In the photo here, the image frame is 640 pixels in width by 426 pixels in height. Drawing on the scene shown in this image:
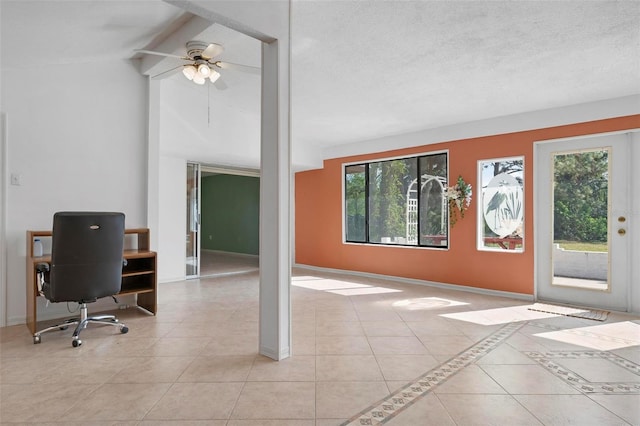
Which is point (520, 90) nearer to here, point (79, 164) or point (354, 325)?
point (354, 325)

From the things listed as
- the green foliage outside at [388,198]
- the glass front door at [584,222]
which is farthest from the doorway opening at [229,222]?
the glass front door at [584,222]

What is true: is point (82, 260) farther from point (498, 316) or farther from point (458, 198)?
point (458, 198)

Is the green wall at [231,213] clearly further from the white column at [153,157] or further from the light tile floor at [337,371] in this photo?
Result: the light tile floor at [337,371]

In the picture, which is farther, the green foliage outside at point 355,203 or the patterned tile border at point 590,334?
the green foliage outside at point 355,203

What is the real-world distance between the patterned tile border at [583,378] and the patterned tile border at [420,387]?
1.24ft

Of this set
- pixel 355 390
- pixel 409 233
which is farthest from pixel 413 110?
pixel 355 390

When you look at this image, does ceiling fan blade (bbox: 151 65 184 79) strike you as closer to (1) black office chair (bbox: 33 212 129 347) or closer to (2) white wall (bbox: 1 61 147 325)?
(2) white wall (bbox: 1 61 147 325)

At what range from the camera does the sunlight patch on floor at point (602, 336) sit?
10.7 ft

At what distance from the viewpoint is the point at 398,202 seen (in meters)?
6.64

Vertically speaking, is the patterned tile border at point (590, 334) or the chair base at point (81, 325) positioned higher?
the chair base at point (81, 325)

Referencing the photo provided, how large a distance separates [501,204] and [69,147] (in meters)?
5.52

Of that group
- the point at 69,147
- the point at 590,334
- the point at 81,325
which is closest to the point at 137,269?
the point at 81,325

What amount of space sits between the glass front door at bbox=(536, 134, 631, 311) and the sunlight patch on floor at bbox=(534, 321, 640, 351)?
79 cm

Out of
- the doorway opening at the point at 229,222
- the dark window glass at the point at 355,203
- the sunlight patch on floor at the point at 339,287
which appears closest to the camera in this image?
the sunlight patch on floor at the point at 339,287
